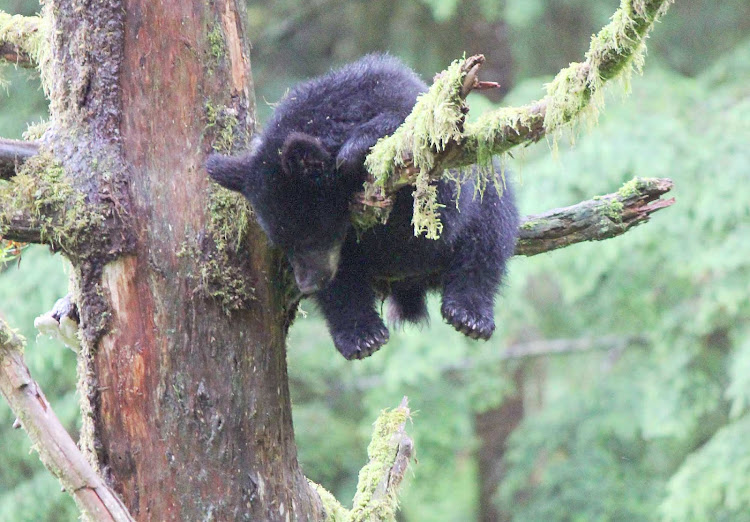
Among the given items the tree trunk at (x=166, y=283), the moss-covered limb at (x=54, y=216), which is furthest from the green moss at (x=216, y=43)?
the moss-covered limb at (x=54, y=216)

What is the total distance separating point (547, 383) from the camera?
1420 cm

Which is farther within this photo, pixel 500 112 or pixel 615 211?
pixel 615 211

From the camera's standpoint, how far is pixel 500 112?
227 centimetres

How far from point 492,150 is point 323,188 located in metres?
0.98

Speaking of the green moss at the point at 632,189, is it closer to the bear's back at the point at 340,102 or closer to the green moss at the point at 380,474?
the bear's back at the point at 340,102

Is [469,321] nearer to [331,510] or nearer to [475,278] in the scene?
[475,278]

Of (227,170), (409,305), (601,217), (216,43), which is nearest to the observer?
(227,170)

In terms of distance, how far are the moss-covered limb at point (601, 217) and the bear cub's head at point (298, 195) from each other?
3.13 ft

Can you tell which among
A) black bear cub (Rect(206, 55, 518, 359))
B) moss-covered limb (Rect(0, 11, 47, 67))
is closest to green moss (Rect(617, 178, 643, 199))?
black bear cub (Rect(206, 55, 518, 359))

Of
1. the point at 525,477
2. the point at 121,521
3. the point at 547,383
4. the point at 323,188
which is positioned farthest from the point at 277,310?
the point at 547,383

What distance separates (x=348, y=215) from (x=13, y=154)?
3.92 ft

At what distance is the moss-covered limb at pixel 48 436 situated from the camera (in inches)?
90.0

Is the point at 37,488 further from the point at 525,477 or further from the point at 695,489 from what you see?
the point at 695,489

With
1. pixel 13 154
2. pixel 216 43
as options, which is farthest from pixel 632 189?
pixel 13 154
